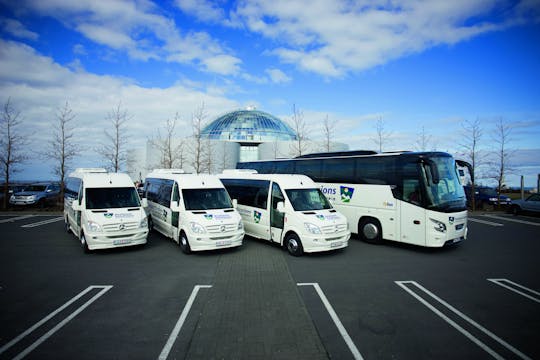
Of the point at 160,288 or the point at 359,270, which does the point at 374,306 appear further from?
the point at 160,288

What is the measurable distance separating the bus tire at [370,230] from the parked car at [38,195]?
23420 millimetres

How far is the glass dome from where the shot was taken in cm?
5412

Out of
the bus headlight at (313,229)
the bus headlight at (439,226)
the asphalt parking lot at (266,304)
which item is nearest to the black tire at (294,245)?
the asphalt parking lot at (266,304)

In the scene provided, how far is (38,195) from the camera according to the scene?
72.5 feet

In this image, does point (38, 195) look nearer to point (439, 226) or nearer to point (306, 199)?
point (306, 199)

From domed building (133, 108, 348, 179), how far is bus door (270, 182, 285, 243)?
2416cm

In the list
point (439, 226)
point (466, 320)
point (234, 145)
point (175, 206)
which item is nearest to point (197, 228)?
point (175, 206)

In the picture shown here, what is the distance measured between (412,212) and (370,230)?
1.85 metres

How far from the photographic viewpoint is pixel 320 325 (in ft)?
16.4

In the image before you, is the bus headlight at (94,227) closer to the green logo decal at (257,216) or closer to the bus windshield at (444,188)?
the green logo decal at (257,216)

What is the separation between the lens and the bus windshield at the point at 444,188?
9.80 meters

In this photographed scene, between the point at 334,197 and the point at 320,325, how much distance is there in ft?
27.2

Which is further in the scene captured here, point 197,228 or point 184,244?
point 184,244

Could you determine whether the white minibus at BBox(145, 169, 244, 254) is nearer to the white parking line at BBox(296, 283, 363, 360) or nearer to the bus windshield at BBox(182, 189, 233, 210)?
the bus windshield at BBox(182, 189, 233, 210)
